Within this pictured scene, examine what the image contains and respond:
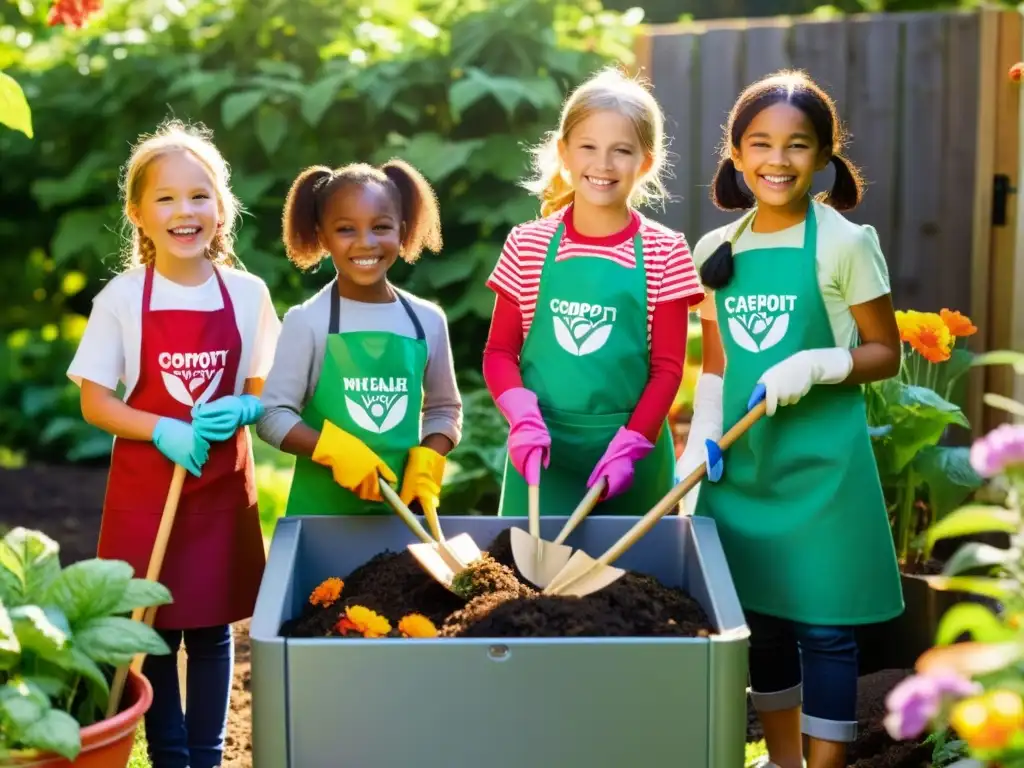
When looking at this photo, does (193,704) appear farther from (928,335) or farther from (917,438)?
(928,335)

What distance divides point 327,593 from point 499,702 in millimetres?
487

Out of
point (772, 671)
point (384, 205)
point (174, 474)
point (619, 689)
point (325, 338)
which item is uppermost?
point (384, 205)

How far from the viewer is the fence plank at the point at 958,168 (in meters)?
5.12

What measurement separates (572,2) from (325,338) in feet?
11.0

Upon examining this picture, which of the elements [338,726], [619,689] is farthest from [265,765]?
[619,689]

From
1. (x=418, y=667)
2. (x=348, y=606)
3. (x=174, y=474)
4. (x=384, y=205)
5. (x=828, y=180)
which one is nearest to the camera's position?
(x=418, y=667)

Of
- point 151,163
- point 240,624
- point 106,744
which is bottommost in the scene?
point 240,624

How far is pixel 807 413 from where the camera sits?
2514 mm

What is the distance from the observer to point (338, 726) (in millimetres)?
1902

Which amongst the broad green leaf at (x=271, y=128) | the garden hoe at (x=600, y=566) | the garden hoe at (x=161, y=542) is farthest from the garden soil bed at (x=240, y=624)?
the broad green leaf at (x=271, y=128)

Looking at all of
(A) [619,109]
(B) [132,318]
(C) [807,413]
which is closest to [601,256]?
(A) [619,109]

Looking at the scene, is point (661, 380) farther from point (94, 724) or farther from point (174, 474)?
point (94, 724)

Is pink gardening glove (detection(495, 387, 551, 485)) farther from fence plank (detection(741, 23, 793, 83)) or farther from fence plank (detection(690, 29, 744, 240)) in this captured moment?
fence plank (detection(741, 23, 793, 83))

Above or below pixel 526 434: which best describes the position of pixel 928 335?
above
